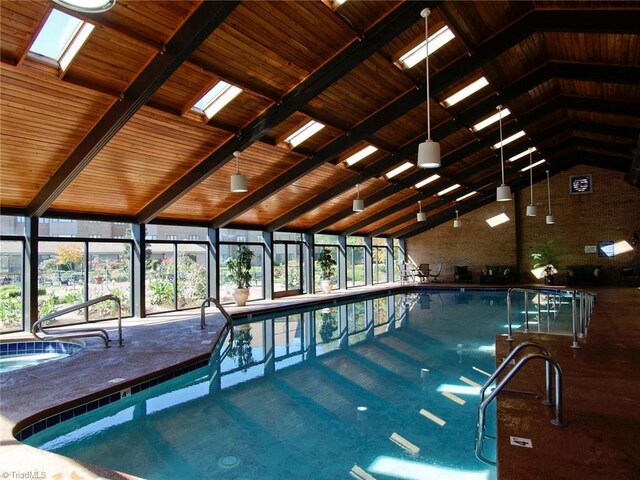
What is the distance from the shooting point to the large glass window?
782 cm

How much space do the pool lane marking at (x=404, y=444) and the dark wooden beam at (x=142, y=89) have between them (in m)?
4.50

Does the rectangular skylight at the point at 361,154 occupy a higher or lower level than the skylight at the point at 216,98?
lower

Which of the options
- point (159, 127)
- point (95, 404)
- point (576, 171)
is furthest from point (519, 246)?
point (95, 404)

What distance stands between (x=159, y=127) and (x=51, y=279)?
438 cm

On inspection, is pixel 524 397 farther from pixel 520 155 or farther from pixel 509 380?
pixel 520 155


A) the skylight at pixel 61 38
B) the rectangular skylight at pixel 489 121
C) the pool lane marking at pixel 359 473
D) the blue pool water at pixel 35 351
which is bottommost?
the pool lane marking at pixel 359 473

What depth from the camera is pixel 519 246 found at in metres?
17.7

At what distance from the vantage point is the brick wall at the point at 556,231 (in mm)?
15734

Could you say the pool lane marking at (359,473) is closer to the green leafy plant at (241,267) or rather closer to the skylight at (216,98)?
the skylight at (216,98)

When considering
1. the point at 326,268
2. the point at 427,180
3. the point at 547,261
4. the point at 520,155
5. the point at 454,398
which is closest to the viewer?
the point at 454,398

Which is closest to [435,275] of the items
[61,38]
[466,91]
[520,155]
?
[520,155]

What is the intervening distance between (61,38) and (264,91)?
260 centimetres

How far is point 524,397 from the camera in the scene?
3.54 metres

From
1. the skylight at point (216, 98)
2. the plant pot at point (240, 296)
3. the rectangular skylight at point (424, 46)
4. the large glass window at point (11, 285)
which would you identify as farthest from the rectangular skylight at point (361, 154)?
the large glass window at point (11, 285)
